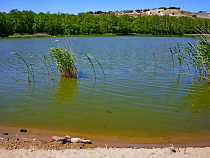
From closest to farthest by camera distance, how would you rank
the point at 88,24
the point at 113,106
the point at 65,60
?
the point at 113,106, the point at 65,60, the point at 88,24

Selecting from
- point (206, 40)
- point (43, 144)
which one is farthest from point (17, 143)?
point (206, 40)

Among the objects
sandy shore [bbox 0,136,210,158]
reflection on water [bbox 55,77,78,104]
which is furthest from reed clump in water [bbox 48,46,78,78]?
sandy shore [bbox 0,136,210,158]

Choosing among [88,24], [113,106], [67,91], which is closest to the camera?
[113,106]

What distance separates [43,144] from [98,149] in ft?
3.34

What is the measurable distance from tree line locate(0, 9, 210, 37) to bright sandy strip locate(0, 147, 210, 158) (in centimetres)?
6090

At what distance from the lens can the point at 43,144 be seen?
13.6ft

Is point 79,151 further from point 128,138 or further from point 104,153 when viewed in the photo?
point 128,138


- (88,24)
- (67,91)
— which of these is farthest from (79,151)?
(88,24)

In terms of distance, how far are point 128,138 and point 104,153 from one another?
1.11m

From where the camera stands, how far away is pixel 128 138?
4.81 metres

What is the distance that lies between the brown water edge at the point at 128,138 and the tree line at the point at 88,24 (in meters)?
59.7

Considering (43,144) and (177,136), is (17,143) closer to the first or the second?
(43,144)

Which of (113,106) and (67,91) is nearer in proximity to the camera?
(113,106)

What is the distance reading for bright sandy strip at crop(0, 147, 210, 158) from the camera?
3717mm
